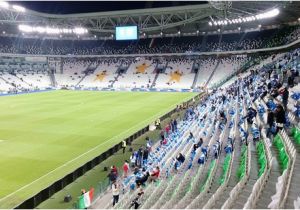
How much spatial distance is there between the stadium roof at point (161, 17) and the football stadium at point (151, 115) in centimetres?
38

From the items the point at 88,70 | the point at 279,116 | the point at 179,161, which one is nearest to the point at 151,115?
the point at 179,161

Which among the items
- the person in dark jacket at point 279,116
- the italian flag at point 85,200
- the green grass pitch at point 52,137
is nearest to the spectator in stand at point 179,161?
the italian flag at point 85,200

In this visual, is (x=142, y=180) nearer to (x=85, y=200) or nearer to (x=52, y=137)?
(x=85, y=200)

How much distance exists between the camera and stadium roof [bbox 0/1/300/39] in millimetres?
47169

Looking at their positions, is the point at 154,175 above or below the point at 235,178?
below

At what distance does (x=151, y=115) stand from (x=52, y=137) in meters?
12.1

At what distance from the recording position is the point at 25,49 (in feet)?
252

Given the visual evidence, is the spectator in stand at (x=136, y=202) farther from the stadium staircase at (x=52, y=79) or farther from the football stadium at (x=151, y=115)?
the stadium staircase at (x=52, y=79)

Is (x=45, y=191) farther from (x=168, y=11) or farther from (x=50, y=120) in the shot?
(x=168, y=11)

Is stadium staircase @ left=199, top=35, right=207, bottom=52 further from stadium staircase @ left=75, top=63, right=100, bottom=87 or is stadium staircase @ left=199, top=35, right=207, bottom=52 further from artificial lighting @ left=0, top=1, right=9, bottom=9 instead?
artificial lighting @ left=0, top=1, right=9, bottom=9

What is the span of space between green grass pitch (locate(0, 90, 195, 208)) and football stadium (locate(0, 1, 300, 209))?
0.33 feet

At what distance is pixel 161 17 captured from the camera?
5844cm

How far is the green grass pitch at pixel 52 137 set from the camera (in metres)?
16.0

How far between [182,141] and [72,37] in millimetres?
70088
